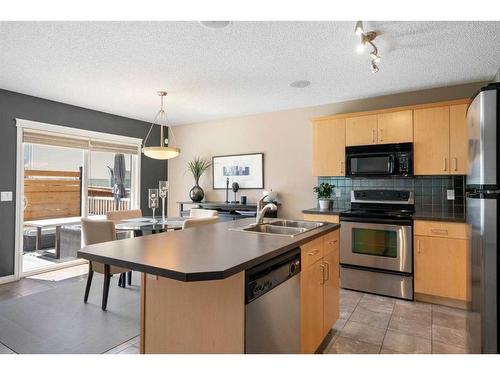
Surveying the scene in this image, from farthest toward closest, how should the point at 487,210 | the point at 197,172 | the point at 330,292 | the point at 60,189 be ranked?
the point at 197,172 < the point at 60,189 < the point at 330,292 < the point at 487,210

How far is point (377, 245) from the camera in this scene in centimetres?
327

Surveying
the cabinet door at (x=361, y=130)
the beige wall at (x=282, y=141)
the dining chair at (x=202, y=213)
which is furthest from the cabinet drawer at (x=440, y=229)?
the dining chair at (x=202, y=213)

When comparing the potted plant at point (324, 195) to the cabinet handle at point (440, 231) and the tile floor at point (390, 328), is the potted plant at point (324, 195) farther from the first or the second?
the cabinet handle at point (440, 231)

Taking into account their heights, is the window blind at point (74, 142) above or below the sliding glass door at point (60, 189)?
above

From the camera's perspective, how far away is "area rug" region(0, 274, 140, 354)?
223 centimetres

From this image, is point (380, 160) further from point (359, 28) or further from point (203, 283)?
point (203, 283)

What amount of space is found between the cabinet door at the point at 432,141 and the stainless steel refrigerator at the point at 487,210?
186 centimetres

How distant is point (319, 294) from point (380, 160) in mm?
2091

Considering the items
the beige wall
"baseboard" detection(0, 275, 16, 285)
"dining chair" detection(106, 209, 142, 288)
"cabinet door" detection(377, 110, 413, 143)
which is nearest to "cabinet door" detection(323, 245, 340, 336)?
"cabinet door" detection(377, 110, 413, 143)

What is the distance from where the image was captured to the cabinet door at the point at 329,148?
3.77 meters

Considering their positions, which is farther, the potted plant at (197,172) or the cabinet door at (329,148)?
the potted plant at (197,172)

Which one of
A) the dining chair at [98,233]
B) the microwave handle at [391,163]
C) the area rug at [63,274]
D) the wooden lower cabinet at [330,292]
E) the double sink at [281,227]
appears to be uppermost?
the microwave handle at [391,163]

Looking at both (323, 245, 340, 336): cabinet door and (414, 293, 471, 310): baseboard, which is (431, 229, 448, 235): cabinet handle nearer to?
(414, 293, 471, 310): baseboard

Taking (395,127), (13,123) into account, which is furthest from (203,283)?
(13,123)
